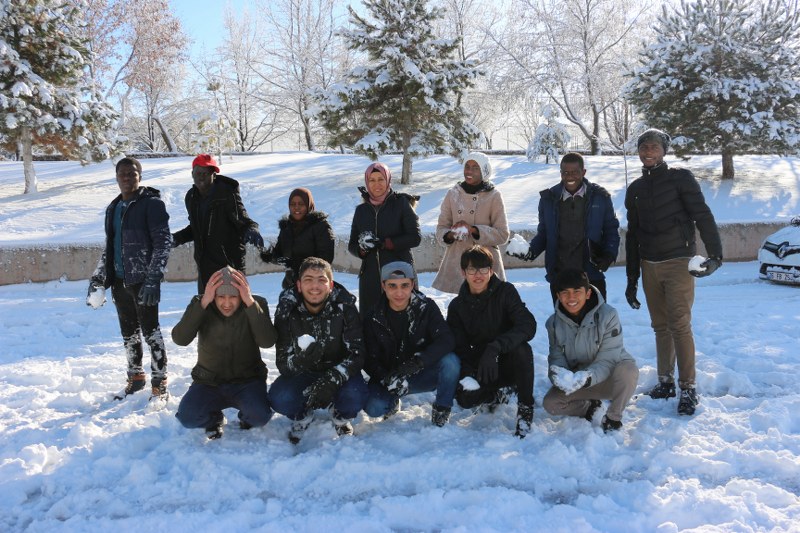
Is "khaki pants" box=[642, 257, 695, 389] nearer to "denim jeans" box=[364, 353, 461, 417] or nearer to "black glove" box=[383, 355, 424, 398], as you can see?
"denim jeans" box=[364, 353, 461, 417]

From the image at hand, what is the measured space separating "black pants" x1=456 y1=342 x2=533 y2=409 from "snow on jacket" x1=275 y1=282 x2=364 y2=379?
0.77 m

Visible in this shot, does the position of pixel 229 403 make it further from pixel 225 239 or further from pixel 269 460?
pixel 225 239

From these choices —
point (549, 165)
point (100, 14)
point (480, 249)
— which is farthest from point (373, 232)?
point (100, 14)

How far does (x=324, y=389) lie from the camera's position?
3.56 meters

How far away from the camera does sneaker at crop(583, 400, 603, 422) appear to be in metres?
3.80

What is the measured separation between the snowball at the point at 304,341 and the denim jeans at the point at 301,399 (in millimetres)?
242

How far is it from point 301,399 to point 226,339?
2.03ft

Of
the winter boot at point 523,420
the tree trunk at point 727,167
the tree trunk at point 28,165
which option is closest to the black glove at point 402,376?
the winter boot at point 523,420

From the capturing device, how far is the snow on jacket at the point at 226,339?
364 cm

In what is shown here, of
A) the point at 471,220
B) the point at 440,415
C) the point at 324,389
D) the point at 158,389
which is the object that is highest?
the point at 471,220

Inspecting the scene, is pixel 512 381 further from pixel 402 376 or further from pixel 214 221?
pixel 214 221

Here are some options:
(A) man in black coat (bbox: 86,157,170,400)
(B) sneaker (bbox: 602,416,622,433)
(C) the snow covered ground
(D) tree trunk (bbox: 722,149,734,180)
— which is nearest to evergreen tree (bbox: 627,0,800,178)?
(D) tree trunk (bbox: 722,149,734,180)

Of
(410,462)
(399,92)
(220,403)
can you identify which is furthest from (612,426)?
(399,92)

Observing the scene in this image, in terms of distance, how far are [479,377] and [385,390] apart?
2.05 ft
